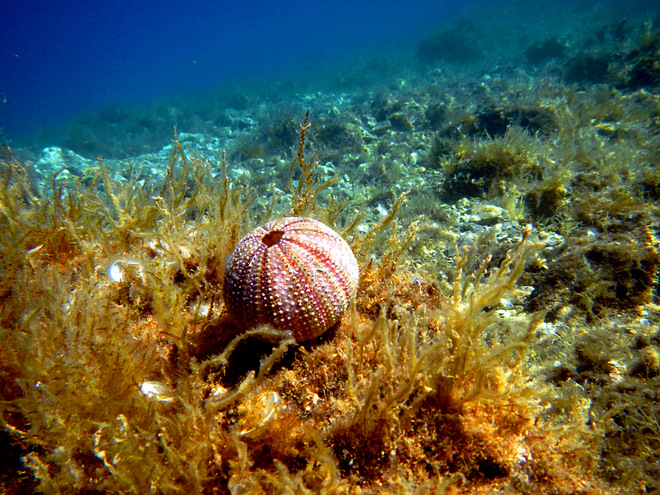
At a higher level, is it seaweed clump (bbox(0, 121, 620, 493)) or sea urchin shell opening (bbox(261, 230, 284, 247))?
sea urchin shell opening (bbox(261, 230, 284, 247))

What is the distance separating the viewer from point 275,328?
2.25m

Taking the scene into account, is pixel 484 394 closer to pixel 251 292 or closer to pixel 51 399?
pixel 251 292

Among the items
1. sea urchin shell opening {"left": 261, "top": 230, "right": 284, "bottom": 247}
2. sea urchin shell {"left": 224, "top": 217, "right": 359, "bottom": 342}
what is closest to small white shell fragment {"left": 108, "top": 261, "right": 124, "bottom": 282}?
sea urchin shell {"left": 224, "top": 217, "right": 359, "bottom": 342}

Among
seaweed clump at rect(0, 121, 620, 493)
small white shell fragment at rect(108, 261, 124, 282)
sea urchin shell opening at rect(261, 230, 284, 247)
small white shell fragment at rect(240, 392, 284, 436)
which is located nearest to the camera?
seaweed clump at rect(0, 121, 620, 493)

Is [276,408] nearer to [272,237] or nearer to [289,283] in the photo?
[289,283]

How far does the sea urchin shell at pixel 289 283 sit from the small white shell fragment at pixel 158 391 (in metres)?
0.66

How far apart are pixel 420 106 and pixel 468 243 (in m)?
12.5

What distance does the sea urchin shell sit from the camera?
224 centimetres

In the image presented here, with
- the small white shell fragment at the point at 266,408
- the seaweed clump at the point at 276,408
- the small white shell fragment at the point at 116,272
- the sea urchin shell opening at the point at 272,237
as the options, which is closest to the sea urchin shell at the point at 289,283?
the sea urchin shell opening at the point at 272,237

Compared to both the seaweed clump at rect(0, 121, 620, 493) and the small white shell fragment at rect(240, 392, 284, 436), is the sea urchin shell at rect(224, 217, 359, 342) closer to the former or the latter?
the seaweed clump at rect(0, 121, 620, 493)

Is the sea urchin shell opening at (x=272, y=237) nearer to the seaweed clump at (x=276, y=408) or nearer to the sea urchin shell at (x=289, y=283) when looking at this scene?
the sea urchin shell at (x=289, y=283)

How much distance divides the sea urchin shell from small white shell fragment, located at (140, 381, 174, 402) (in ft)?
2.15

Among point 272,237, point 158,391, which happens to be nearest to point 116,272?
point 158,391

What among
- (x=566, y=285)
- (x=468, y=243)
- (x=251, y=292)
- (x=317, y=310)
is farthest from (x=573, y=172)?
(x=251, y=292)
